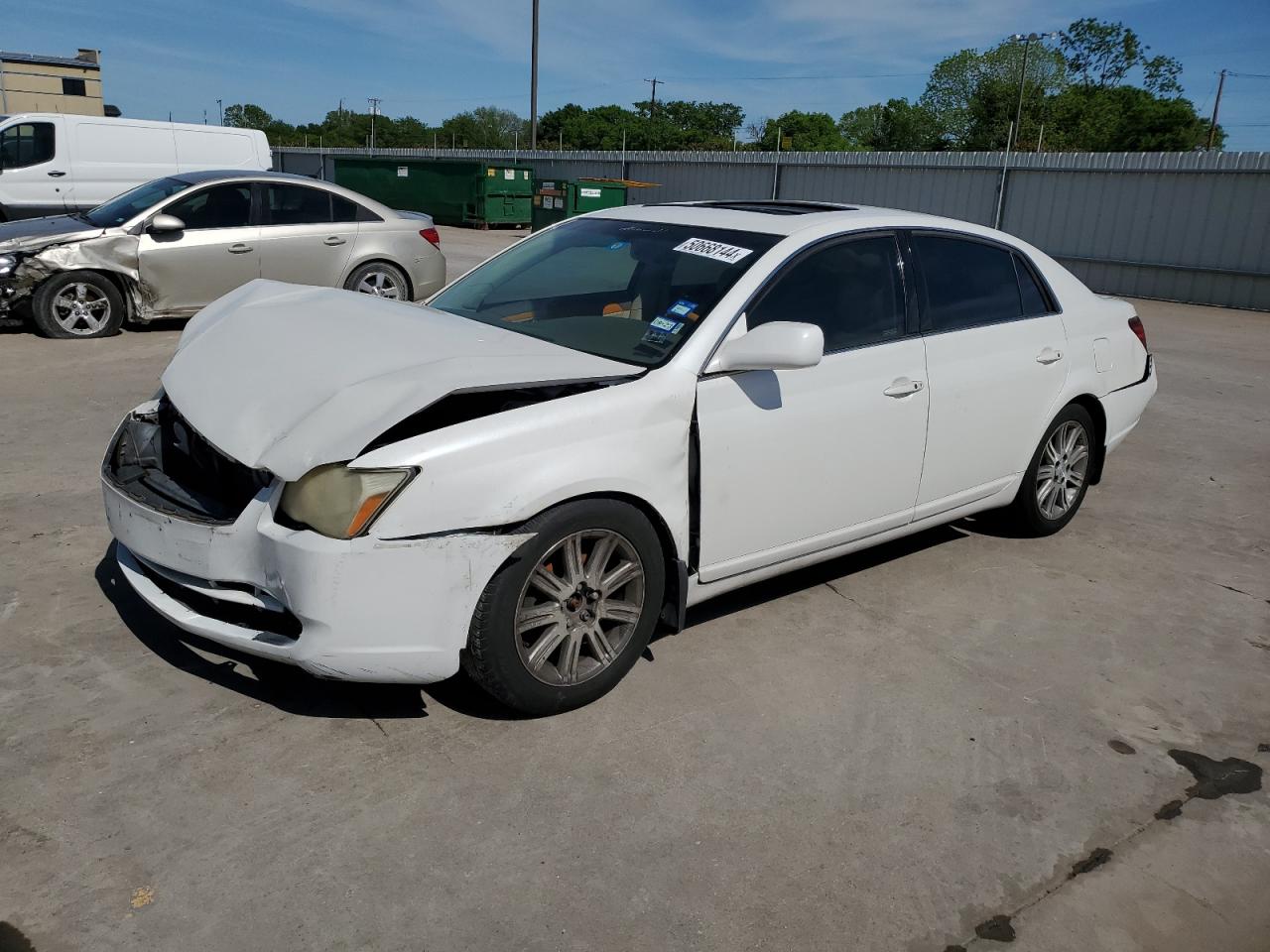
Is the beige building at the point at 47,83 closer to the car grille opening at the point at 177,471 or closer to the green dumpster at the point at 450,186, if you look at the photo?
the green dumpster at the point at 450,186

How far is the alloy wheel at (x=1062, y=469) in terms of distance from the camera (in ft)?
17.0

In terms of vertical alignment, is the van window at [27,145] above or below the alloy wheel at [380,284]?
above

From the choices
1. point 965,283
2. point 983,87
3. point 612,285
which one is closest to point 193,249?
point 612,285

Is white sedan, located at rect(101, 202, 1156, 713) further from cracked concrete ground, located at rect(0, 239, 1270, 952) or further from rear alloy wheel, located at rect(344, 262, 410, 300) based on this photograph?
rear alloy wheel, located at rect(344, 262, 410, 300)

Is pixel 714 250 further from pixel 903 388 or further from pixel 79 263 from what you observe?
pixel 79 263

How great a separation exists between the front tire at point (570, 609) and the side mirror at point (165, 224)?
7271mm

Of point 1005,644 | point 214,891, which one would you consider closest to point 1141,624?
point 1005,644

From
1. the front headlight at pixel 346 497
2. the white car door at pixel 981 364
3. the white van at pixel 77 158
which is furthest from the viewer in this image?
the white van at pixel 77 158

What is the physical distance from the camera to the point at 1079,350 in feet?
16.8

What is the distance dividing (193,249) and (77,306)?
1095 mm

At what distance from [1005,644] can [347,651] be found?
8.51ft

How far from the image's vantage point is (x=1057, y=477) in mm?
5273

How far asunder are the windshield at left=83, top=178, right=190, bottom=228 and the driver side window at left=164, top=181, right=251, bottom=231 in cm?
15

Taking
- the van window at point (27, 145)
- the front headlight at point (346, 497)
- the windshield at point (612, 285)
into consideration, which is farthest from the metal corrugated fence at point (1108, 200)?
the front headlight at point (346, 497)
